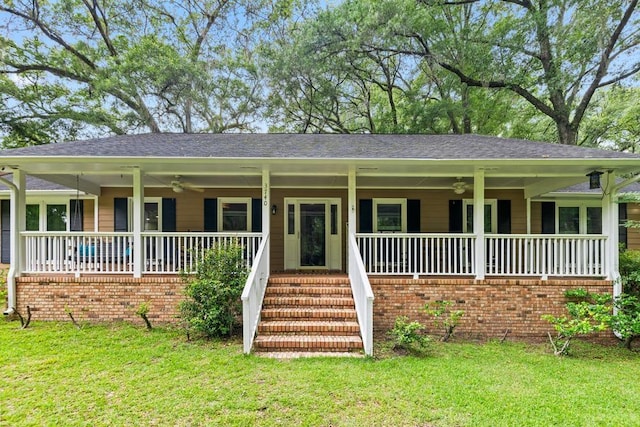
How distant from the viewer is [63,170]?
6.75 metres

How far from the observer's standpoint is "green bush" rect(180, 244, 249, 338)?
558 centimetres

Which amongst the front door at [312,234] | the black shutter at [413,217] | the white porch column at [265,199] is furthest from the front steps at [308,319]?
the black shutter at [413,217]

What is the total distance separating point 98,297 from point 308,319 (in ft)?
13.6

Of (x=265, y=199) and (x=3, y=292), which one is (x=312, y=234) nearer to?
(x=265, y=199)

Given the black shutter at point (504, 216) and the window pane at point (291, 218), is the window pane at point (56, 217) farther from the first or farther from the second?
the black shutter at point (504, 216)

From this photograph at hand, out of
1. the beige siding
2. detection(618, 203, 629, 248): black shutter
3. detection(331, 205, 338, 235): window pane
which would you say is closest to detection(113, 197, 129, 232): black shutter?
detection(331, 205, 338, 235): window pane

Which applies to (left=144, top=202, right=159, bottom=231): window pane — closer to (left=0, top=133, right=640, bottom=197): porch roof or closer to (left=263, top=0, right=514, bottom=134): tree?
(left=0, top=133, right=640, bottom=197): porch roof

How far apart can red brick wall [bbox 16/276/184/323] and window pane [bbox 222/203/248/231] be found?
10.9 feet

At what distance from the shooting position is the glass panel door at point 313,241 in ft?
30.1

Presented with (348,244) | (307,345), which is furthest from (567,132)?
(307,345)

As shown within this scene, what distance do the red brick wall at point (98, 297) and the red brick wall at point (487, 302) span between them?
4118 millimetres

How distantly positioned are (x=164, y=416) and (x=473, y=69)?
1623 cm

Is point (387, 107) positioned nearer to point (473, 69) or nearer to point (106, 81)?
point (473, 69)

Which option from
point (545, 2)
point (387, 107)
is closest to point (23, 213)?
point (387, 107)
